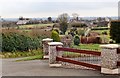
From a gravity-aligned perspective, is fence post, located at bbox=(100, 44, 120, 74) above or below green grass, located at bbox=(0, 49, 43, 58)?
above

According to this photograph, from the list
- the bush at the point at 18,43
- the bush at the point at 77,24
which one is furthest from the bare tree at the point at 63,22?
the bush at the point at 18,43

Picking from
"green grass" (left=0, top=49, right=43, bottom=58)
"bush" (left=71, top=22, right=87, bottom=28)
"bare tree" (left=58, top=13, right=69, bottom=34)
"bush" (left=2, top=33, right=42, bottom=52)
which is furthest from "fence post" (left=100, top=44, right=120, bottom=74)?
"bush" (left=71, top=22, right=87, bottom=28)

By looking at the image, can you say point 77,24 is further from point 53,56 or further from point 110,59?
point 110,59

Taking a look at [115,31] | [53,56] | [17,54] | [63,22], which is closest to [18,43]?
[17,54]

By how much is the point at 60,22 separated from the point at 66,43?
9.80 m

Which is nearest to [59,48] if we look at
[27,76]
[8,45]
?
[27,76]

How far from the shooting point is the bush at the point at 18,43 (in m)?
20.2

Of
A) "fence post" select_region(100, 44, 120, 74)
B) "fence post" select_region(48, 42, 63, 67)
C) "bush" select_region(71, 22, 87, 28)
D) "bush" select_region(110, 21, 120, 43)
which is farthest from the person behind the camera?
"bush" select_region(71, 22, 87, 28)

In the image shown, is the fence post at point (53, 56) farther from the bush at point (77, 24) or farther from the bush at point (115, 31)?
the bush at point (77, 24)

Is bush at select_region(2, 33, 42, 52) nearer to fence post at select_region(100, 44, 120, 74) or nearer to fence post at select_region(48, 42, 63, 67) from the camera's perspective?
fence post at select_region(48, 42, 63, 67)

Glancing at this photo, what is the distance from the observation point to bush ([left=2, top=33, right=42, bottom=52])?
66.4 feet

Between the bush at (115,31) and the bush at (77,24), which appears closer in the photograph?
the bush at (115,31)

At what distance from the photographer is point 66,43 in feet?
75.0

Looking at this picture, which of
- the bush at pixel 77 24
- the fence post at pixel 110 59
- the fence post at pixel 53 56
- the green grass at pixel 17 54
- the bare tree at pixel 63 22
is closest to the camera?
the fence post at pixel 110 59
